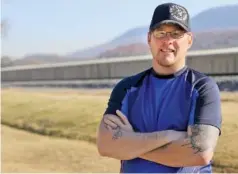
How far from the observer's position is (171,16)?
204 cm

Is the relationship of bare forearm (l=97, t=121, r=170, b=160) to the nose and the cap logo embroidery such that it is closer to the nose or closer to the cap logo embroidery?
the nose

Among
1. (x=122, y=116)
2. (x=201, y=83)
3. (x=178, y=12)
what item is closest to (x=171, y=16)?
(x=178, y=12)

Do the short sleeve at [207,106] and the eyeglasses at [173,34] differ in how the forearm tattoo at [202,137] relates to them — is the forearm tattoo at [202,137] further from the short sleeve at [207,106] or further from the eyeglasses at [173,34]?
the eyeglasses at [173,34]

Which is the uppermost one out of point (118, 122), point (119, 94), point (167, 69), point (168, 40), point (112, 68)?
point (168, 40)

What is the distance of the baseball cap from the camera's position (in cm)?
204

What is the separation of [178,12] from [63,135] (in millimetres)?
7721

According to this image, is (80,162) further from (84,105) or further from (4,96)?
(4,96)

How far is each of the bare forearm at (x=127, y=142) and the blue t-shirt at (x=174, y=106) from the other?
33 millimetres

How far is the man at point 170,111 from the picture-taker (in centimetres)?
199

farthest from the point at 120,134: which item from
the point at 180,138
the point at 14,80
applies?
the point at 14,80

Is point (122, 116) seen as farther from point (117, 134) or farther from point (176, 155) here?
point (176, 155)

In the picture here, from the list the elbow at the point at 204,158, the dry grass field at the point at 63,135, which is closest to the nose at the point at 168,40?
the elbow at the point at 204,158

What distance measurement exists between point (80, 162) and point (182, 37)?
5.89 m

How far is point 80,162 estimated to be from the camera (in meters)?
7.75
